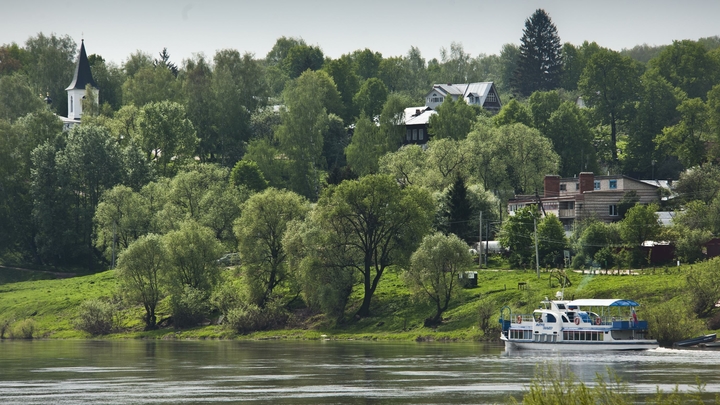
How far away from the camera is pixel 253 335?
10644 centimetres

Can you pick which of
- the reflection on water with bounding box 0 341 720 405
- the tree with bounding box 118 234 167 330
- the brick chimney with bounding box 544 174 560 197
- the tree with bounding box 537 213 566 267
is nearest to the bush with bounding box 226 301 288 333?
the tree with bounding box 118 234 167 330

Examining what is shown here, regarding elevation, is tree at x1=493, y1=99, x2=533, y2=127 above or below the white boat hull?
above

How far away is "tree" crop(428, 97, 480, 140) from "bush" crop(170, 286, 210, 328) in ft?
190

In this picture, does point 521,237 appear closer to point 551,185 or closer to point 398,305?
point 398,305

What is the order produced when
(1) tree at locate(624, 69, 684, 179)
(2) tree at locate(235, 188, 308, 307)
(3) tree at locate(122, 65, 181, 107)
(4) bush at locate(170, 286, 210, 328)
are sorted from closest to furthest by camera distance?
(2) tree at locate(235, 188, 308, 307) → (4) bush at locate(170, 286, 210, 328) → (1) tree at locate(624, 69, 684, 179) → (3) tree at locate(122, 65, 181, 107)

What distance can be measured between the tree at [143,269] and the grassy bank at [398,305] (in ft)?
12.7

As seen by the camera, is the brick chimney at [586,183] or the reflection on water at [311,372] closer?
the reflection on water at [311,372]

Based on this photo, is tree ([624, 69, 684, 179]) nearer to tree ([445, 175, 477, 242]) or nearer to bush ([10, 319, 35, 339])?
tree ([445, 175, 477, 242])

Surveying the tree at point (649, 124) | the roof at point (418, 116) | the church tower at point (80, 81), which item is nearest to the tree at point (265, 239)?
the roof at point (418, 116)

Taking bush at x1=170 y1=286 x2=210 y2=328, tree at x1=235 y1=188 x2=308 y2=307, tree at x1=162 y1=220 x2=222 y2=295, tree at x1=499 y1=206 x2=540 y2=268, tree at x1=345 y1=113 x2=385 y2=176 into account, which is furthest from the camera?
tree at x1=345 y1=113 x2=385 y2=176

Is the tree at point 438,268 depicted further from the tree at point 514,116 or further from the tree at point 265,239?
the tree at point 514,116

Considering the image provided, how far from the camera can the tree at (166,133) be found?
15888 centimetres

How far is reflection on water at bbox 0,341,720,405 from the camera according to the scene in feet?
175

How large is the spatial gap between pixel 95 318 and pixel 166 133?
50.3m
